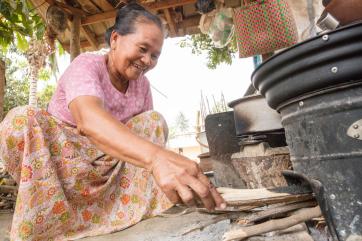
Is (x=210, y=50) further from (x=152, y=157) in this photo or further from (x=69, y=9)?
(x=152, y=157)

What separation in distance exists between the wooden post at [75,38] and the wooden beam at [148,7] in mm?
102

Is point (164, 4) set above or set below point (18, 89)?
below

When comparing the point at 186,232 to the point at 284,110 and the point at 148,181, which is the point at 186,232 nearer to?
the point at 148,181

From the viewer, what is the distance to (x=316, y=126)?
3.48 feet

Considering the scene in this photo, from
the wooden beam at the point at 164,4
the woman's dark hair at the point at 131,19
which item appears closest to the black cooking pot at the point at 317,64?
the woman's dark hair at the point at 131,19

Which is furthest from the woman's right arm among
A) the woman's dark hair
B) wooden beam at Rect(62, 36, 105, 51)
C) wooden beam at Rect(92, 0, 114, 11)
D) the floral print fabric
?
wooden beam at Rect(62, 36, 105, 51)

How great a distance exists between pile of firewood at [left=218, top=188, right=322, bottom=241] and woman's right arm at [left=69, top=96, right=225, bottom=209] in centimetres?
20

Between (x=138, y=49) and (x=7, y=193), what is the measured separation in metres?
3.24

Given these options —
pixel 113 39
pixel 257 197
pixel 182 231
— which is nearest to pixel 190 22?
pixel 113 39

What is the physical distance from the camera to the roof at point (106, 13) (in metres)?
3.55

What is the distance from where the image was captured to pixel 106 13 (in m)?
3.71

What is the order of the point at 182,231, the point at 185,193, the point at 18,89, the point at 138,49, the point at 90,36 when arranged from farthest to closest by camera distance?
the point at 18,89, the point at 90,36, the point at 138,49, the point at 182,231, the point at 185,193

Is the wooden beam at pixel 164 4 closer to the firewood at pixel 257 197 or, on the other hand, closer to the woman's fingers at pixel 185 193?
the firewood at pixel 257 197

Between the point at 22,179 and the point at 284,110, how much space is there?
53.0 inches
